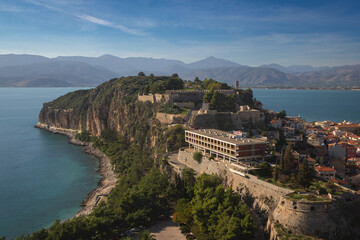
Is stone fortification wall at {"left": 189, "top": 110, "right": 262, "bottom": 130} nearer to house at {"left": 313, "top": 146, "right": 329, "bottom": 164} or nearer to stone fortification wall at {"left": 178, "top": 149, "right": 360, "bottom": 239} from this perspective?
house at {"left": 313, "top": 146, "right": 329, "bottom": 164}

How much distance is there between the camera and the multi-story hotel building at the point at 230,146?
22484 millimetres

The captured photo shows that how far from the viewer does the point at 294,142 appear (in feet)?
94.1

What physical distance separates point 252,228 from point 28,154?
144ft

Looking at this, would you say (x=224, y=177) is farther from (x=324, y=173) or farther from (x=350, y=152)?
(x=350, y=152)

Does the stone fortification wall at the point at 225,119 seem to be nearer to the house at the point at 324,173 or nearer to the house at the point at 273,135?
the house at the point at 273,135

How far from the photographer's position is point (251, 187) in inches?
A: 798

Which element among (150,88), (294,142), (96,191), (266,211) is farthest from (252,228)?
(150,88)

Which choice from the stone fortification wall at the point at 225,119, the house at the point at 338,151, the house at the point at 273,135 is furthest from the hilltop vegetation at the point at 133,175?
the house at the point at 338,151

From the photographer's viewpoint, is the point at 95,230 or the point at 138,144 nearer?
the point at 95,230

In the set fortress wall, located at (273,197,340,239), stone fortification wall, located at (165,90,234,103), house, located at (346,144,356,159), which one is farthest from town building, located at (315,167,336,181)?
→ stone fortification wall, located at (165,90,234,103)

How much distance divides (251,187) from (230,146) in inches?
158

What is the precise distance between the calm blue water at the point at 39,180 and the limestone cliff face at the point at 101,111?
697 cm

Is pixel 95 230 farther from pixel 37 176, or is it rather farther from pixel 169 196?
pixel 37 176

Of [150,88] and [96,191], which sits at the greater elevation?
[150,88]
